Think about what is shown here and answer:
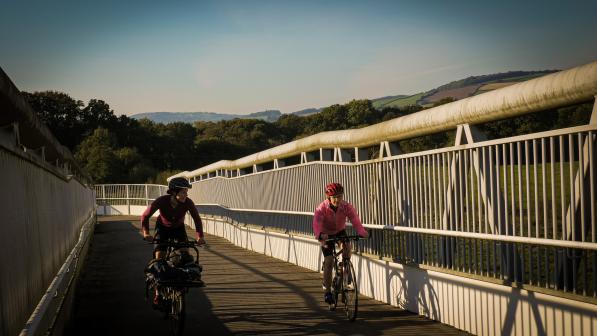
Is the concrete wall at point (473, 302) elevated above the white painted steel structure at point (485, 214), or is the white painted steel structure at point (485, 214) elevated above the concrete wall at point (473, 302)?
the white painted steel structure at point (485, 214)

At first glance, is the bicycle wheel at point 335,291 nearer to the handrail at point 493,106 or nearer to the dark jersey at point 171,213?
the dark jersey at point 171,213

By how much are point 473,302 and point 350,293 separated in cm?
184

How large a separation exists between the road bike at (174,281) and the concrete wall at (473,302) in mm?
2836

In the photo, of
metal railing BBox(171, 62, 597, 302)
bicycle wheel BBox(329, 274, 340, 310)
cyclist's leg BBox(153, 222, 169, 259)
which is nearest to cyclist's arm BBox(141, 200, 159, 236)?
cyclist's leg BBox(153, 222, 169, 259)

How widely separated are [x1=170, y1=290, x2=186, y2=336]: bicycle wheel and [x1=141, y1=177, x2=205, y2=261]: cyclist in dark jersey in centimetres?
144

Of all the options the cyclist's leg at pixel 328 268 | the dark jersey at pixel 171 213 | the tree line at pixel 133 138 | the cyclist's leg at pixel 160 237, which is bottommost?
the cyclist's leg at pixel 328 268

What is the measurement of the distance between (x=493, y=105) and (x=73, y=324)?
5.91 meters

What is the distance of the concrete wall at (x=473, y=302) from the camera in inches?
314

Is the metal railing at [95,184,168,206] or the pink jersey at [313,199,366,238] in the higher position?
the metal railing at [95,184,168,206]

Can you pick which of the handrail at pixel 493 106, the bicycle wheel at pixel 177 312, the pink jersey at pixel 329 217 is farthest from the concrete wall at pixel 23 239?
the handrail at pixel 493 106

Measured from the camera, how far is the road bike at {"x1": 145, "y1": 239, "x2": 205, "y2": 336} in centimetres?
1016

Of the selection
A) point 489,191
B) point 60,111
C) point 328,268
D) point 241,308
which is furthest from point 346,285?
point 60,111

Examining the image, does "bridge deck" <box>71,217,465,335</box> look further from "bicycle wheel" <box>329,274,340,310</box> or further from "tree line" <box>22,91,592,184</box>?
"tree line" <box>22,91,592,184</box>

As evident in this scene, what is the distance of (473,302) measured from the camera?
32.6ft
